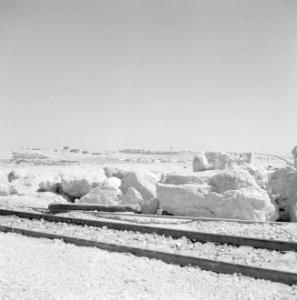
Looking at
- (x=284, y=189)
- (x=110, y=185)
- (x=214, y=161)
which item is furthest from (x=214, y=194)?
(x=214, y=161)

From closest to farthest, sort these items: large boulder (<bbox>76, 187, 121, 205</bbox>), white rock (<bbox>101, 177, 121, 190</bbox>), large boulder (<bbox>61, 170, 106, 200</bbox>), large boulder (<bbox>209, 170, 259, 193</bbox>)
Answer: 1. large boulder (<bbox>209, 170, 259, 193</bbox>)
2. large boulder (<bbox>76, 187, 121, 205</bbox>)
3. white rock (<bbox>101, 177, 121, 190</bbox>)
4. large boulder (<bbox>61, 170, 106, 200</bbox>)

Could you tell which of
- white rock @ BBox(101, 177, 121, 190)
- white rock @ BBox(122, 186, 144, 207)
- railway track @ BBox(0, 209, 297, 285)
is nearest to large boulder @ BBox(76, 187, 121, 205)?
white rock @ BBox(101, 177, 121, 190)

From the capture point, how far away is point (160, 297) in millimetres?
4383

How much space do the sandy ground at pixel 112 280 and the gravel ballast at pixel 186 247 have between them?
30.0 inches

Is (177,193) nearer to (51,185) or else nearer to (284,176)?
(284,176)

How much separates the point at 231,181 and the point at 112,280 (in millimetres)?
5368

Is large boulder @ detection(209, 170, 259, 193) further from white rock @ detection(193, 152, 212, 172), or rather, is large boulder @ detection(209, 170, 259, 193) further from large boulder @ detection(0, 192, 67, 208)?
large boulder @ detection(0, 192, 67, 208)

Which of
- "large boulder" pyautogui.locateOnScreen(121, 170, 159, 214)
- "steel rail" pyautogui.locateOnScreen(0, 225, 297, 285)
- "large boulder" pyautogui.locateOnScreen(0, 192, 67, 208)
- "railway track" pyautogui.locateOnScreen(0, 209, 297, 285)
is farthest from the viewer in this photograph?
"large boulder" pyautogui.locateOnScreen(0, 192, 67, 208)

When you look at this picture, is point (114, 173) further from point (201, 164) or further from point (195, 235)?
point (195, 235)

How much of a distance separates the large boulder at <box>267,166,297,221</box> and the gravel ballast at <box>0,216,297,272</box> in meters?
3.44

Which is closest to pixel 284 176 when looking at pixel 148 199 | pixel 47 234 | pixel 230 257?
pixel 148 199

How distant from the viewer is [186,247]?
6.66 m

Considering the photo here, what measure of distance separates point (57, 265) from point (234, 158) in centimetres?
1050

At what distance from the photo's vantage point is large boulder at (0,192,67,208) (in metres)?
13.0
